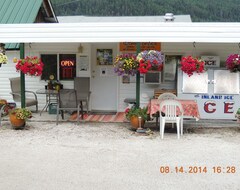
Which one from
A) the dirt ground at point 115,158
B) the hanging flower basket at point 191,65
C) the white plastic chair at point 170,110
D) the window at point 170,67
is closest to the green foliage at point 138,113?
the dirt ground at point 115,158

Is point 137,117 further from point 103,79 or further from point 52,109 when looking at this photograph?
point 52,109

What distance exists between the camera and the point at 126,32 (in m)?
9.41

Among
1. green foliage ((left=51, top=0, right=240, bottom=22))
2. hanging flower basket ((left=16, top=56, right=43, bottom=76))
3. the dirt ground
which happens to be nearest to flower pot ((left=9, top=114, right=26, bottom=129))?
the dirt ground

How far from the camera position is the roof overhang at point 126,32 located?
9281mm

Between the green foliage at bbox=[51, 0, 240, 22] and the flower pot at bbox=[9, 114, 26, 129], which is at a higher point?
the green foliage at bbox=[51, 0, 240, 22]

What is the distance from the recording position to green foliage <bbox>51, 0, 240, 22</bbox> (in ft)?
178

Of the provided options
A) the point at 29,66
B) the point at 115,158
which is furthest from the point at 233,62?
the point at 29,66

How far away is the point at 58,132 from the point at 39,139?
2.51 ft

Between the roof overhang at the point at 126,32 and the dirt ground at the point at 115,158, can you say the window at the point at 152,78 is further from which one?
the roof overhang at the point at 126,32

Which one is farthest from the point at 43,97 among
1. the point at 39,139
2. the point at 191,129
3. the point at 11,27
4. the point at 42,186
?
the point at 42,186

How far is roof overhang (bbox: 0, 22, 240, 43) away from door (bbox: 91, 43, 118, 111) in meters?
2.52

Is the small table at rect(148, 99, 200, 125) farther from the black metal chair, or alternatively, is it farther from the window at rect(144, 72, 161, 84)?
the window at rect(144, 72, 161, 84)

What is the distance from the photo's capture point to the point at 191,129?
32.2 feet
